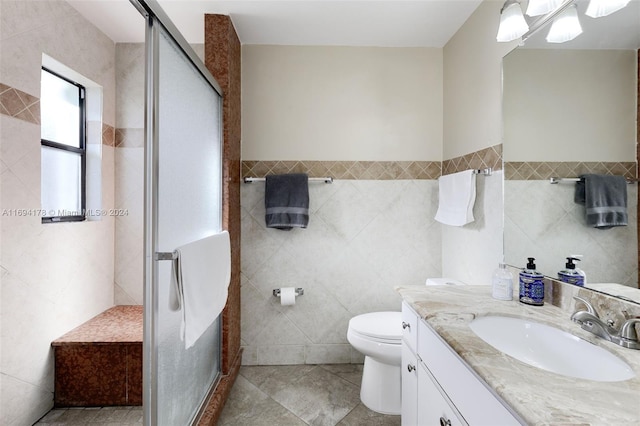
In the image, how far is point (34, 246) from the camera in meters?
1.61

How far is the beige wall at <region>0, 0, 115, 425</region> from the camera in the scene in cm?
146

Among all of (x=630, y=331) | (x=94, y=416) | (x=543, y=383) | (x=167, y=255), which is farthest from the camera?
(x=94, y=416)

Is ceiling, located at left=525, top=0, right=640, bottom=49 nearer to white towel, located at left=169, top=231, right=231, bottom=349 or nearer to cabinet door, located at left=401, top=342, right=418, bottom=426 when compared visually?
cabinet door, located at left=401, top=342, right=418, bottom=426

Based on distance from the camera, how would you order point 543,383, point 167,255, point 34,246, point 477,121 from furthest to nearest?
1. point 477,121
2. point 34,246
3. point 167,255
4. point 543,383

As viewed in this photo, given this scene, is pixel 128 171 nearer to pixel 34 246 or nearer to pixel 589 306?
pixel 34 246

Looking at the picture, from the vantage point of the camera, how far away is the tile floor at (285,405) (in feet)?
A: 5.63

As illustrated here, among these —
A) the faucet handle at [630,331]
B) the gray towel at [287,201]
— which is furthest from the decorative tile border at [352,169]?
the faucet handle at [630,331]

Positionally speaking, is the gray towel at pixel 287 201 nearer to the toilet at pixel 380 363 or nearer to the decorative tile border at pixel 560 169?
the toilet at pixel 380 363

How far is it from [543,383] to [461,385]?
24cm

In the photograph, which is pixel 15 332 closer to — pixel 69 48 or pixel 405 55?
pixel 69 48

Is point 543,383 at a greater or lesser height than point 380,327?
greater

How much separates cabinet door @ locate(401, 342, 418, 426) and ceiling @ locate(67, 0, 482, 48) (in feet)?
6.25

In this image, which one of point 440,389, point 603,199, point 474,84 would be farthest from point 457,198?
point 440,389

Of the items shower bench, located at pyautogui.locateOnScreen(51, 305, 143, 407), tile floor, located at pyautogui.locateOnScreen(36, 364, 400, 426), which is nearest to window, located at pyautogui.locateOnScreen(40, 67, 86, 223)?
shower bench, located at pyautogui.locateOnScreen(51, 305, 143, 407)
